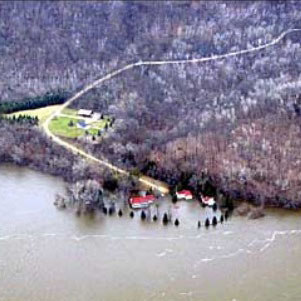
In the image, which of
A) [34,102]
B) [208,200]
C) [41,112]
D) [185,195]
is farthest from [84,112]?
[208,200]

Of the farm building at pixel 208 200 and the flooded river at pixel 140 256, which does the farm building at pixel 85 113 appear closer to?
the flooded river at pixel 140 256

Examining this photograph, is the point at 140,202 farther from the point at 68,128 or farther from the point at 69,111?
the point at 69,111

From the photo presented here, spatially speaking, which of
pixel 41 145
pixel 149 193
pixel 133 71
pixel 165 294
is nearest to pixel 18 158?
pixel 41 145

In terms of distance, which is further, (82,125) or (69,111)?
(69,111)

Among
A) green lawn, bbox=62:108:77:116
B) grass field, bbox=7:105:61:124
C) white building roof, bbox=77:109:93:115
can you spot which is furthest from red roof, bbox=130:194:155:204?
green lawn, bbox=62:108:77:116

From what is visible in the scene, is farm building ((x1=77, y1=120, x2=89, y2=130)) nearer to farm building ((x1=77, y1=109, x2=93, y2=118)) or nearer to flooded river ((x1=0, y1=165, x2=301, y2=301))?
farm building ((x1=77, y1=109, x2=93, y2=118))

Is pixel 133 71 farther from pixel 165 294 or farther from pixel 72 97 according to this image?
pixel 165 294
